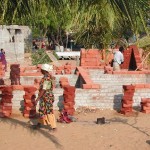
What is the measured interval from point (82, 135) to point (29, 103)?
5.32 ft

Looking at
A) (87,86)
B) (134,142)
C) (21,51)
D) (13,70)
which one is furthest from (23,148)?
(21,51)

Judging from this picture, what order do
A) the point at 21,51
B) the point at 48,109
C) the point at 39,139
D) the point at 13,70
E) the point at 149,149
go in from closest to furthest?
the point at 149,149, the point at 39,139, the point at 48,109, the point at 13,70, the point at 21,51

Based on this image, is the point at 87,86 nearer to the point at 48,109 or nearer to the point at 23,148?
the point at 48,109

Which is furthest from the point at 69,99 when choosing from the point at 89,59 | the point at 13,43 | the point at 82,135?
the point at 13,43

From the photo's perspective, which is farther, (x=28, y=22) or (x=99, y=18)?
(x=28, y=22)

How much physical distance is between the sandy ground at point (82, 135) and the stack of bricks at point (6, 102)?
0.16m

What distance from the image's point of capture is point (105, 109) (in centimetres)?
830

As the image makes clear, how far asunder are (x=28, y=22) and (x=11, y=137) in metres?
2.65

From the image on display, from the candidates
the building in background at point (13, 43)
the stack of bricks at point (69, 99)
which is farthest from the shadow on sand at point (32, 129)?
the building in background at point (13, 43)

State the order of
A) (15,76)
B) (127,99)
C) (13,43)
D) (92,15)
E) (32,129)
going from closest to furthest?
(92,15) < (32,129) < (127,99) < (15,76) < (13,43)

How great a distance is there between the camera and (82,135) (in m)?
6.54

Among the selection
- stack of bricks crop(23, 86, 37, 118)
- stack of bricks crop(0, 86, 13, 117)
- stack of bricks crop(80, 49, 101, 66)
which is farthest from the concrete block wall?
stack of bricks crop(80, 49, 101, 66)

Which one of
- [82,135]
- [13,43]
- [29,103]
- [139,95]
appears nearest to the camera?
[82,135]

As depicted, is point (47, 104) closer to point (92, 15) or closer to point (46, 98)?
point (46, 98)
